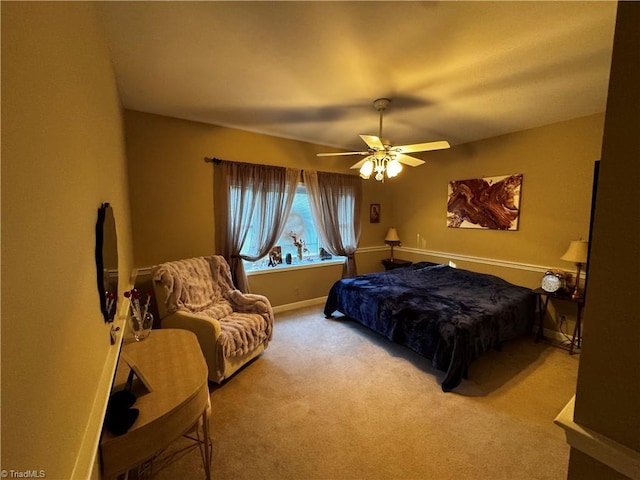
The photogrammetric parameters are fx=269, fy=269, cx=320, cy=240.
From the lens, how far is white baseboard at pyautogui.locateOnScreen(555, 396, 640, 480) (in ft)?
2.12

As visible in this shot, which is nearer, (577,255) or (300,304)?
(577,255)

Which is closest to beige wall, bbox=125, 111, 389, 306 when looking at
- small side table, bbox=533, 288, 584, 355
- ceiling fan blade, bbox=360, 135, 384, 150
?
ceiling fan blade, bbox=360, 135, 384, 150

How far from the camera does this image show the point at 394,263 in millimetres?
4863

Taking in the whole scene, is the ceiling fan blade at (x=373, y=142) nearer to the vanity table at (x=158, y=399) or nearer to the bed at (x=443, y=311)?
the bed at (x=443, y=311)

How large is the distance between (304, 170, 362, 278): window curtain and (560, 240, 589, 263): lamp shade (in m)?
2.71

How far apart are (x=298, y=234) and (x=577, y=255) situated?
11.2ft

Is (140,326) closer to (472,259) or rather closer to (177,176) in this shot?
(177,176)

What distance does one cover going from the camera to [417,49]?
5.91 feet

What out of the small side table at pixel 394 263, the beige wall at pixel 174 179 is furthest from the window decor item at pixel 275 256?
the small side table at pixel 394 263

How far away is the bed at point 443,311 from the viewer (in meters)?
2.33

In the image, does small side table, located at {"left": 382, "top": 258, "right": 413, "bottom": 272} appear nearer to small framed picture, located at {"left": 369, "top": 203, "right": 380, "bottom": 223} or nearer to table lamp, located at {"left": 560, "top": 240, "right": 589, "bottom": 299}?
small framed picture, located at {"left": 369, "top": 203, "right": 380, "bottom": 223}

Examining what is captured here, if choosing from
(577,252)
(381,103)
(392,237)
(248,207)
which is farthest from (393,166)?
(392,237)

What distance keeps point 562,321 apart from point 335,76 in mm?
3680

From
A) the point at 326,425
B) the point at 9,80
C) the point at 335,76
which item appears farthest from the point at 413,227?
the point at 9,80
